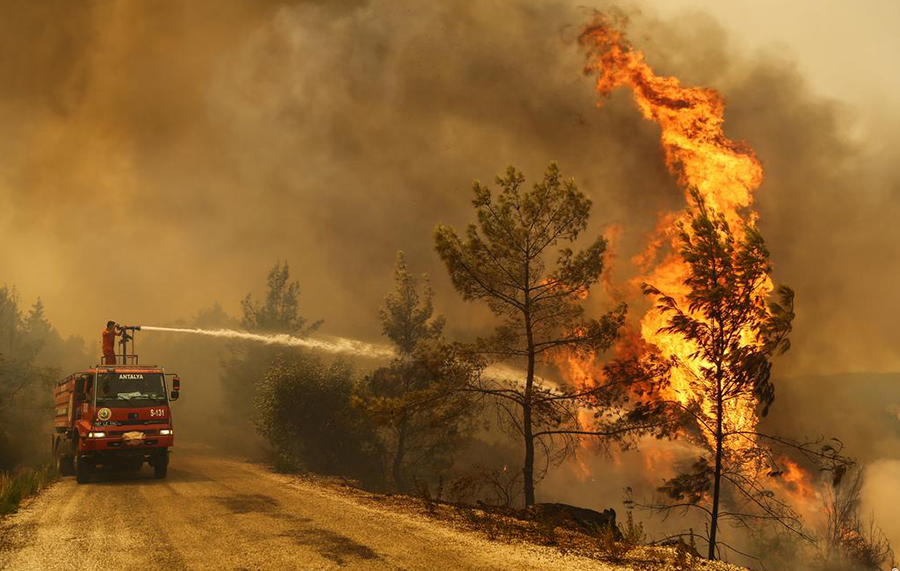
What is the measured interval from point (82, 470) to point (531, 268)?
639 inches

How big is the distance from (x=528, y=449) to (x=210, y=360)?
295ft

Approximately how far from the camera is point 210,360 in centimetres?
9831

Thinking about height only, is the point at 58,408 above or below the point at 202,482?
above

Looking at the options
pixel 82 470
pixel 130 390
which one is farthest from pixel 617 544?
pixel 82 470

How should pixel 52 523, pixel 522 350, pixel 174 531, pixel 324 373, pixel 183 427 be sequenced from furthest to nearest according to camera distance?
pixel 183 427 < pixel 324 373 < pixel 522 350 < pixel 52 523 < pixel 174 531

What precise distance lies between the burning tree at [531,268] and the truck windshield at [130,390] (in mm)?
11113

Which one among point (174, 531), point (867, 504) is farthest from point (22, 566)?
point (867, 504)

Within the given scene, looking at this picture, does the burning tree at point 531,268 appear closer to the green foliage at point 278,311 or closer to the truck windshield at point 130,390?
the truck windshield at point 130,390

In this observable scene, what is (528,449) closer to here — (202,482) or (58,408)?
(202,482)

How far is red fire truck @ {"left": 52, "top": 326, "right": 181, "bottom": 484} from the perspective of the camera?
19.8 meters

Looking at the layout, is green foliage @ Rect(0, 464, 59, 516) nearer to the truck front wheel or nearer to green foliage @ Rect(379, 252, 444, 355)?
the truck front wheel

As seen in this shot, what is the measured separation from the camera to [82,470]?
20109 millimetres

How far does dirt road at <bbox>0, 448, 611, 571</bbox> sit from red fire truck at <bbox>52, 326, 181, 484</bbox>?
144 cm

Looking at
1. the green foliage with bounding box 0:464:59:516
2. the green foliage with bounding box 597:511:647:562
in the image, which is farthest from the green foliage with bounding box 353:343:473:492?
the green foliage with bounding box 0:464:59:516
